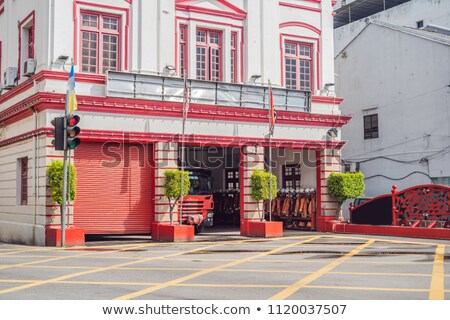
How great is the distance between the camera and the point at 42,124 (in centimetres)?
1812

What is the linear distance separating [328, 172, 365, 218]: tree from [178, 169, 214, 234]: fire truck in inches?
180

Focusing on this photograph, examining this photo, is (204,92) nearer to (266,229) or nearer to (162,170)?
(162,170)

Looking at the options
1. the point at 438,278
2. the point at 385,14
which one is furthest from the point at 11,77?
the point at 385,14

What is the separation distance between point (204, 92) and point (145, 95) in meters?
2.20

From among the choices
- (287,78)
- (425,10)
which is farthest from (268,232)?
(425,10)

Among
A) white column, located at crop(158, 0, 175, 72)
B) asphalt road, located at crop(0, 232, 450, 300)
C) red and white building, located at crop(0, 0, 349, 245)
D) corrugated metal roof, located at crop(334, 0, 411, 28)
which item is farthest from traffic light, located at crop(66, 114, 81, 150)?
corrugated metal roof, located at crop(334, 0, 411, 28)

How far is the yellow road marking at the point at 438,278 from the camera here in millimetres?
8594

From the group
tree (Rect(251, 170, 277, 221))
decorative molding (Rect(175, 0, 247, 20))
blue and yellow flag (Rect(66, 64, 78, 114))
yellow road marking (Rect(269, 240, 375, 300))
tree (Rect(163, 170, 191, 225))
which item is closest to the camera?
yellow road marking (Rect(269, 240, 375, 300))

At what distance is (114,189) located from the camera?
19.1 meters

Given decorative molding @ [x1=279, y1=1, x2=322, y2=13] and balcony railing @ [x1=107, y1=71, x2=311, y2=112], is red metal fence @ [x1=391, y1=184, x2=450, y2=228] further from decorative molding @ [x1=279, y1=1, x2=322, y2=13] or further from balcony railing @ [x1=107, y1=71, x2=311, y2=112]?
decorative molding @ [x1=279, y1=1, x2=322, y2=13]

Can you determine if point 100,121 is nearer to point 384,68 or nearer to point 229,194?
point 229,194

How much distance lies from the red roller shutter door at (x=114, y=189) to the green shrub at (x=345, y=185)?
22.6 ft

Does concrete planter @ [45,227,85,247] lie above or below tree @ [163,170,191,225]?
below

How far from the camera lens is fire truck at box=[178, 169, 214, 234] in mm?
21438
